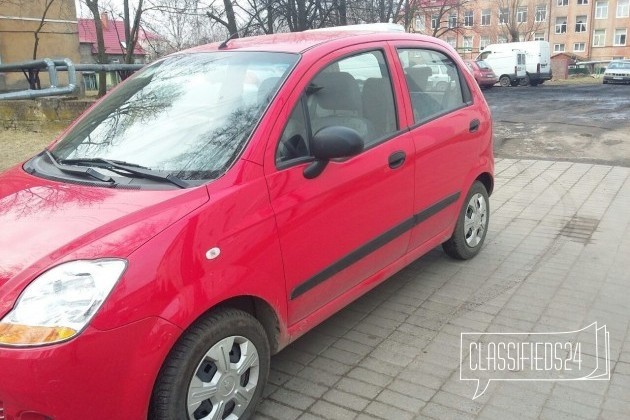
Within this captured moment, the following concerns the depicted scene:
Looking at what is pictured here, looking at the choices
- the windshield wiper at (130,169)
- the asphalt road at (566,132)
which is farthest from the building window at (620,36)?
the windshield wiper at (130,169)

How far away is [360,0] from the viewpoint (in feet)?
59.8

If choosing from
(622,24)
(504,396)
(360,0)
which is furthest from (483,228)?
(622,24)

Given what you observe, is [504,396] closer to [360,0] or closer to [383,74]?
[383,74]

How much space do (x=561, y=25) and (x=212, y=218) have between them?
8141 centimetres

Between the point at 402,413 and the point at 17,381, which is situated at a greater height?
the point at 17,381

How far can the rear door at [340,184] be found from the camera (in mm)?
2857

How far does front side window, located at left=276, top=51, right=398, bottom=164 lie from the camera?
2.97 meters

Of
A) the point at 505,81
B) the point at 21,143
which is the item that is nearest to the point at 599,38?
the point at 505,81

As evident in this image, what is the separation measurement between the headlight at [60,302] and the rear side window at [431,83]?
238cm

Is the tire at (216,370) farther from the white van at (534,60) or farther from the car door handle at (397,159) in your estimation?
the white van at (534,60)

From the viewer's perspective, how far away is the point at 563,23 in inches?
2894

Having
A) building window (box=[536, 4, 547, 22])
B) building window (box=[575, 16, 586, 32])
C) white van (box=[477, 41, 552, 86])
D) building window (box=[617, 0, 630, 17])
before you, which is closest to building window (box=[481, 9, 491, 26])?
building window (box=[536, 4, 547, 22])

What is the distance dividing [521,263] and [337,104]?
2.39 m

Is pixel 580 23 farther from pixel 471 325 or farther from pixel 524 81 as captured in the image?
pixel 471 325
